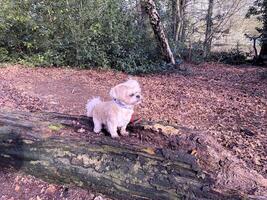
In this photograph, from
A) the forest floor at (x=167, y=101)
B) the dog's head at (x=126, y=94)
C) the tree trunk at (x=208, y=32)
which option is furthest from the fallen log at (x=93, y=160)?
the tree trunk at (x=208, y=32)

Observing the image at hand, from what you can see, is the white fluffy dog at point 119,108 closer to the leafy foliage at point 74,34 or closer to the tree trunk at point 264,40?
the leafy foliage at point 74,34

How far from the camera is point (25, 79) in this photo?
28.4 feet

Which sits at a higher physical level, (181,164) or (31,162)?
(181,164)

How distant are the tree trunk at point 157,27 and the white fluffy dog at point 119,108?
6.89 metres

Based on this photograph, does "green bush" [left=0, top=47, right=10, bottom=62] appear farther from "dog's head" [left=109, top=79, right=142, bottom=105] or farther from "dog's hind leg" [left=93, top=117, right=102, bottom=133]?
"dog's head" [left=109, top=79, right=142, bottom=105]

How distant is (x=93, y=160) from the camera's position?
3.02 metres

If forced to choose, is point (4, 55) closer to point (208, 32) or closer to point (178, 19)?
point (178, 19)

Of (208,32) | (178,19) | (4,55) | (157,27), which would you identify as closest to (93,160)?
(157,27)

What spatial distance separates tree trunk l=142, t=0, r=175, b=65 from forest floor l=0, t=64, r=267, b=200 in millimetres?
1078

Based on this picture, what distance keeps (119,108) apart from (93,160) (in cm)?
58

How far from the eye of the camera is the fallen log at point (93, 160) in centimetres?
268

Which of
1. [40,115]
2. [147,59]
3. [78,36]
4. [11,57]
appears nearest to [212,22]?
[147,59]

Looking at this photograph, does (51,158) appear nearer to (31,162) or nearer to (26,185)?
(31,162)

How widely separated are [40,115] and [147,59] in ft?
23.8
